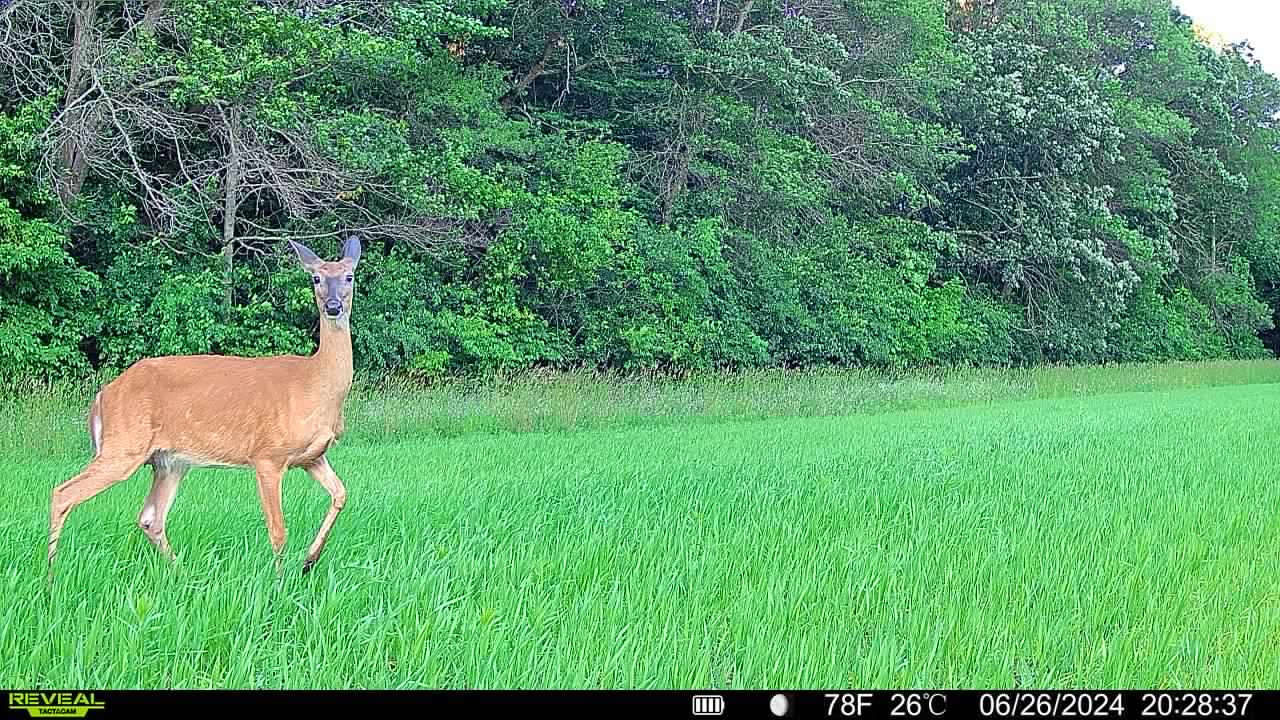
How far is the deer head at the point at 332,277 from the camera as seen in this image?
10.5ft

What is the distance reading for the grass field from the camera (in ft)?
9.70

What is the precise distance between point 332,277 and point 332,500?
74cm

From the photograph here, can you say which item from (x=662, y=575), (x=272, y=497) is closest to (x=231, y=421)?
(x=272, y=497)

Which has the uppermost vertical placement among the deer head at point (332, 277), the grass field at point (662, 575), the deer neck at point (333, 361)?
the deer head at point (332, 277)

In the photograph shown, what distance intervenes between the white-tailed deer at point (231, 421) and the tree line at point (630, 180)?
6400 millimetres

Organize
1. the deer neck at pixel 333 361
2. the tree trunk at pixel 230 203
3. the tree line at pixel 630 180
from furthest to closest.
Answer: the tree trunk at pixel 230 203
the tree line at pixel 630 180
the deer neck at pixel 333 361

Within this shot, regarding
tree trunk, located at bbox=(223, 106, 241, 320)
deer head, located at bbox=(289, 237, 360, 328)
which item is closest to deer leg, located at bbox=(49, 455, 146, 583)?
deer head, located at bbox=(289, 237, 360, 328)

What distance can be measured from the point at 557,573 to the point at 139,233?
11.1 meters

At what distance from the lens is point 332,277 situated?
10.6 feet

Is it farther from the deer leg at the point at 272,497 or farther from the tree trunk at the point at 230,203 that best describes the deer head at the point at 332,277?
the tree trunk at the point at 230,203
